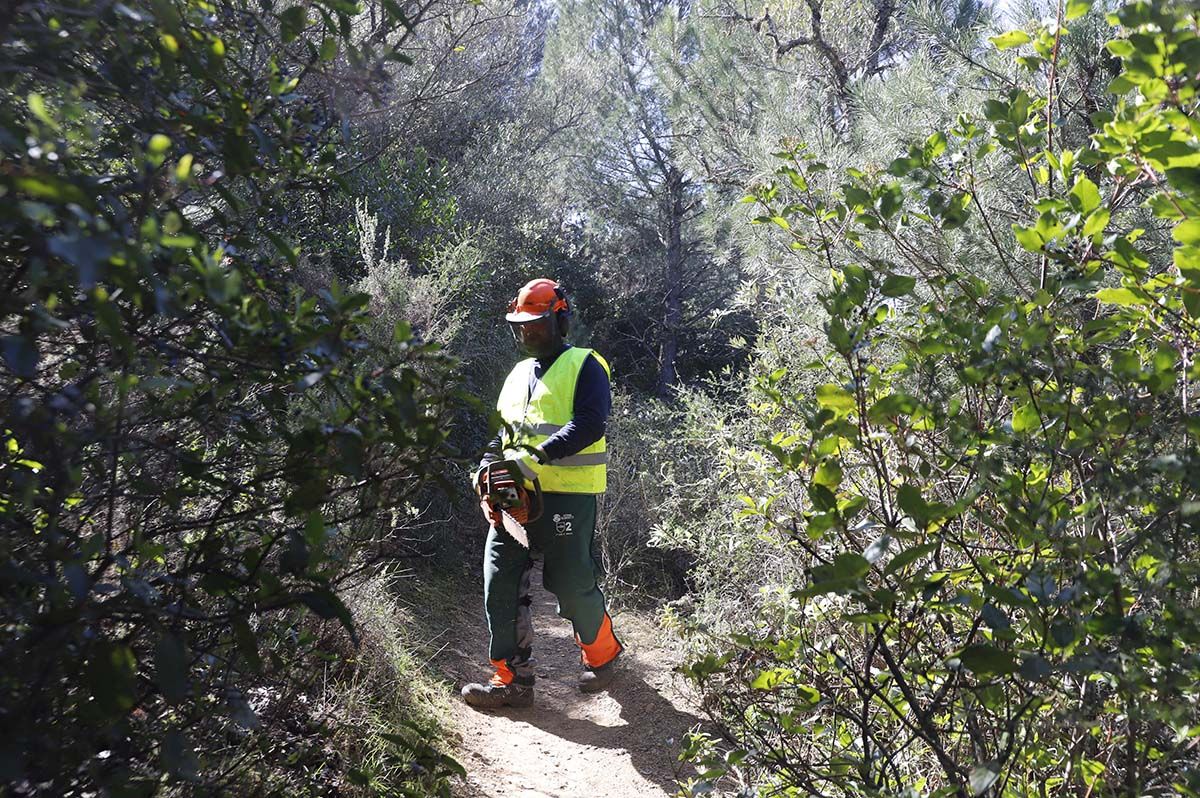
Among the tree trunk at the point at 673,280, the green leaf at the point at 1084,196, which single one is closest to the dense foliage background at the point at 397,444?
the green leaf at the point at 1084,196

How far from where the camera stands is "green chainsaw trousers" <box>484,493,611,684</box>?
4660 mm

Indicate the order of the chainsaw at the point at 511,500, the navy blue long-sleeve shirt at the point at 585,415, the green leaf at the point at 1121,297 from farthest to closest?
the navy blue long-sleeve shirt at the point at 585,415 < the chainsaw at the point at 511,500 < the green leaf at the point at 1121,297

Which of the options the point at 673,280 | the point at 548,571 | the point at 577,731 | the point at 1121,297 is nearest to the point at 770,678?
the point at 1121,297

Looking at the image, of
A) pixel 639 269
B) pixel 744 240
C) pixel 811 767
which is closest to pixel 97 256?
pixel 811 767

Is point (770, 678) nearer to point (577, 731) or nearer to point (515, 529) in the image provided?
point (515, 529)

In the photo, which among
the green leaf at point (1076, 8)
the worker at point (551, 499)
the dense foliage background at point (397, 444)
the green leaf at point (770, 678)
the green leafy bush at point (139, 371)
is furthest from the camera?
the worker at point (551, 499)

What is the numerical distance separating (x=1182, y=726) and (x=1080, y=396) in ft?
2.31

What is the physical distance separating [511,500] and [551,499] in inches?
15.9

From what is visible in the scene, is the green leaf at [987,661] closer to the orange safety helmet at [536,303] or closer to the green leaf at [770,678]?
the green leaf at [770,678]

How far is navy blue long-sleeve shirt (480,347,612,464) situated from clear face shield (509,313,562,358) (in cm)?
8

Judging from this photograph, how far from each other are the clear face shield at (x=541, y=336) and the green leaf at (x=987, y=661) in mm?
3498

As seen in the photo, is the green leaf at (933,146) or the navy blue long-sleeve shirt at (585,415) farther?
the navy blue long-sleeve shirt at (585,415)

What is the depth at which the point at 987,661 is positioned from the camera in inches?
55.4

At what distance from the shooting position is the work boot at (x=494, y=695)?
480 centimetres
